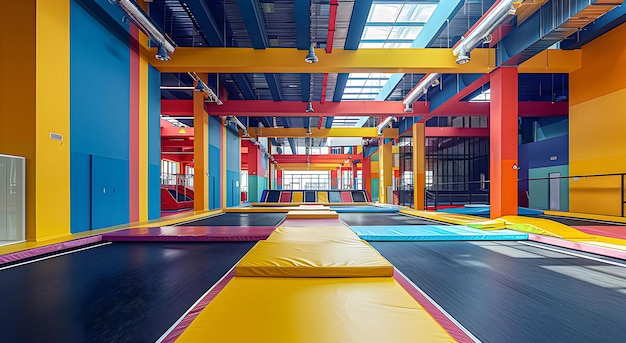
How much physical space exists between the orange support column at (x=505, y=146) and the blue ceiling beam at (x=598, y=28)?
2260 mm

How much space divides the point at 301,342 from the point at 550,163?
12858 mm

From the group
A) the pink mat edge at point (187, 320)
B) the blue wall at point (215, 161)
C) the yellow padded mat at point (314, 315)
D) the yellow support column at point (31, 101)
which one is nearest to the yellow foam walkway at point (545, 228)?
the yellow padded mat at point (314, 315)

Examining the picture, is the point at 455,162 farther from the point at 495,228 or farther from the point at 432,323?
the point at 432,323

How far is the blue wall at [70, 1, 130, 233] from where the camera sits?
16.3 ft

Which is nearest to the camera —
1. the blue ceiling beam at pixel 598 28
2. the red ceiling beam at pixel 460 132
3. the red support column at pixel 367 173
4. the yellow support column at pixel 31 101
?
the yellow support column at pixel 31 101

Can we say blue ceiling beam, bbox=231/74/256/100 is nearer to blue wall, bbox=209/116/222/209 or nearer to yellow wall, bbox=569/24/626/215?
blue wall, bbox=209/116/222/209

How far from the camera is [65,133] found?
473cm

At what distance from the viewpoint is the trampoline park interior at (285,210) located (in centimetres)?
191

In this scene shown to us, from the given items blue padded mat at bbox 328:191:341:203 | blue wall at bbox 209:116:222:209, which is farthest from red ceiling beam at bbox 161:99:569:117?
blue padded mat at bbox 328:191:341:203

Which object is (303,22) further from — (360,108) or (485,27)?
(360,108)

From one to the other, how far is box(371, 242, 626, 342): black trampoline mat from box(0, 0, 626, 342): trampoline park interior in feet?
0.07

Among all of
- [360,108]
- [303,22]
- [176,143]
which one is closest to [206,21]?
[303,22]

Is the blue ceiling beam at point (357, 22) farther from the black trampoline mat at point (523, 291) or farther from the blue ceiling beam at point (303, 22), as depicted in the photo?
the black trampoline mat at point (523, 291)

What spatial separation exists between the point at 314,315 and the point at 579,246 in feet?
14.1
